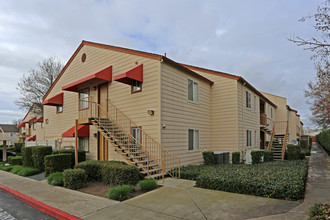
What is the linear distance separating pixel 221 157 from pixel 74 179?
828 centimetres

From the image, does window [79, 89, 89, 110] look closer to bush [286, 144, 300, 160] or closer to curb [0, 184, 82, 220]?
curb [0, 184, 82, 220]

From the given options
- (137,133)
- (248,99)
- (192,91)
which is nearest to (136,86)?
(137,133)

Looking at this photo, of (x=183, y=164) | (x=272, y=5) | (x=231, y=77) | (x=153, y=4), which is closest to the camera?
(x=272, y=5)

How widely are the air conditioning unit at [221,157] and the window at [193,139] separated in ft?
3.95

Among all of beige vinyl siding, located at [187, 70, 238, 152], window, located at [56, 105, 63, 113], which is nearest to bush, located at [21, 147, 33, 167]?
window, located at [56, 105, 63, 113]

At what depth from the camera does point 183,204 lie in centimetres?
618

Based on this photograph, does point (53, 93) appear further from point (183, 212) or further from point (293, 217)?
point (293, 217)

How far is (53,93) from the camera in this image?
61.6 ft

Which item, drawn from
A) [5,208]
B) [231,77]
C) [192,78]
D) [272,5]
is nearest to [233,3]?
[272,5]

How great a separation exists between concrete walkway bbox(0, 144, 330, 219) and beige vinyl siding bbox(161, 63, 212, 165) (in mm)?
3413

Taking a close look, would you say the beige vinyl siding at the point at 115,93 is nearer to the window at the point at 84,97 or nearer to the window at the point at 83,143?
the window at the point at 84,97

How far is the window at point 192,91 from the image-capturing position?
12.9m

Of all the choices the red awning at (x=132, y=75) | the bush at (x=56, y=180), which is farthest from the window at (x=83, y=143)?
the red awning at (x=132, y=75)

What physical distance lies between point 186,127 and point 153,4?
6.35 m
